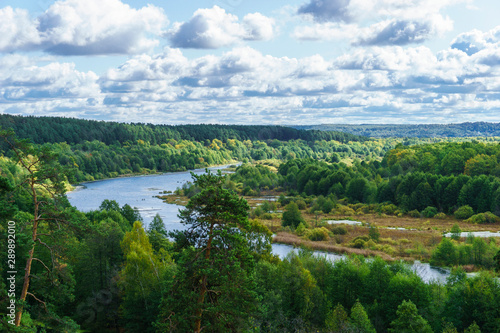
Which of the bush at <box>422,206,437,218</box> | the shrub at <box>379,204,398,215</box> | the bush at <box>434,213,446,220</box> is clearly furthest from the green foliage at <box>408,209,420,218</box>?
the shrub at <box>379,204,398,215</box>

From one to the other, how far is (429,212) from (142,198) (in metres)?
65.8

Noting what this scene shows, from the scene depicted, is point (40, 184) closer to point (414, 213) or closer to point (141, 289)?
point (141, 289)

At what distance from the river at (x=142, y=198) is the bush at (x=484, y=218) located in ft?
120

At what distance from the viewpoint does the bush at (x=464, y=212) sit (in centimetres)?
9894

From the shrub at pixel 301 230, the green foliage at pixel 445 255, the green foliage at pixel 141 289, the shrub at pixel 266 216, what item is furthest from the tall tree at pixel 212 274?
the shrub at pixel 266 216

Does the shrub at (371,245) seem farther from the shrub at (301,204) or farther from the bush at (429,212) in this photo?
the shrub at (301,204)

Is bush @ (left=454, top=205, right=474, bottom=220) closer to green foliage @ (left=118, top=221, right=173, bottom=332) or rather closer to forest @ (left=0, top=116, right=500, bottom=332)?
forest @ (left=0, top=116, right=500, bottom=332)

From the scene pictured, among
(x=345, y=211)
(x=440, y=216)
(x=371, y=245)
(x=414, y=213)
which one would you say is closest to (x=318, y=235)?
(x=371, y=245)

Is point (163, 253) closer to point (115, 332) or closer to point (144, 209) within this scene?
point (115, 332)

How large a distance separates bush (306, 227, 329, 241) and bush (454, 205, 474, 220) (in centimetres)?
3440

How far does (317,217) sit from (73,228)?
3379 inches

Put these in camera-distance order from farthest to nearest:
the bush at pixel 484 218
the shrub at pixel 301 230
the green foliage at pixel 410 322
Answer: the bush at pixel 484 218 < the shrub at pixel 301 230 < the green foliage at pixel 410 322

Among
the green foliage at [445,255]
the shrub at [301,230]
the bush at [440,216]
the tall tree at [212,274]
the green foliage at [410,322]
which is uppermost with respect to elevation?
the tall tree at [212,274]

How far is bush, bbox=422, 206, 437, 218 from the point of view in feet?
338
